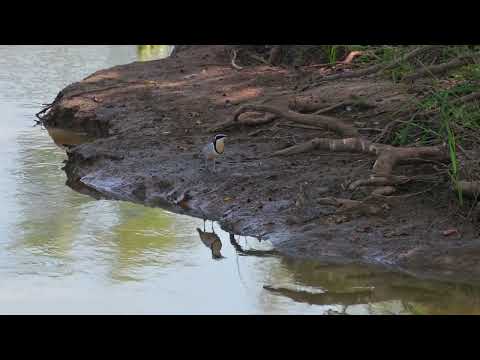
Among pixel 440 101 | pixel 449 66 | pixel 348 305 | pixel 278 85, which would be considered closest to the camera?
pixel 348 305

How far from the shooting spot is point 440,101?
624 centimetres

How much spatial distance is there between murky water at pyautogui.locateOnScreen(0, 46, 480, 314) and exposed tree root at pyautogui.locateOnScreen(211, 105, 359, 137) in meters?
1.50

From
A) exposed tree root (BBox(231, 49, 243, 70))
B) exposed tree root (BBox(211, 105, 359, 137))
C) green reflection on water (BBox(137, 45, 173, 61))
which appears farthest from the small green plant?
green reflection on water (BBox(137, 45, 173, 61))

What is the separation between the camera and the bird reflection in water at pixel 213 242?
228 inches

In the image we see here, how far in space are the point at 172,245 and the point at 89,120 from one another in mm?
4018

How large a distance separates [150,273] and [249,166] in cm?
194

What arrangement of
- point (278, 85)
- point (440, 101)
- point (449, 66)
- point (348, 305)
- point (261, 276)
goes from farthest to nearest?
1. point (278, 85)
2. point (449, 66)
3. point (440, 101)
4. point (261, 276)
5. point (348, 305)

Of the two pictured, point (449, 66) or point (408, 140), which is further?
point (449, 66)

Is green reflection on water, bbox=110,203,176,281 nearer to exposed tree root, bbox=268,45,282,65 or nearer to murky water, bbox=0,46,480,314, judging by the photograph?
murky water, bbox=0,46,480,314

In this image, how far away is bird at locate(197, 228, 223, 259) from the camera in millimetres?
5792

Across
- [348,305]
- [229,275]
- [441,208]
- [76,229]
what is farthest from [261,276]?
[76,229]

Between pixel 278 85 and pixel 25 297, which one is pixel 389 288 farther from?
pixel 278 85

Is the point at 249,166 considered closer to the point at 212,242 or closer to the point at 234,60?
the point at 212,242

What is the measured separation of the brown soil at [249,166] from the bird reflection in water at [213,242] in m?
0.13
